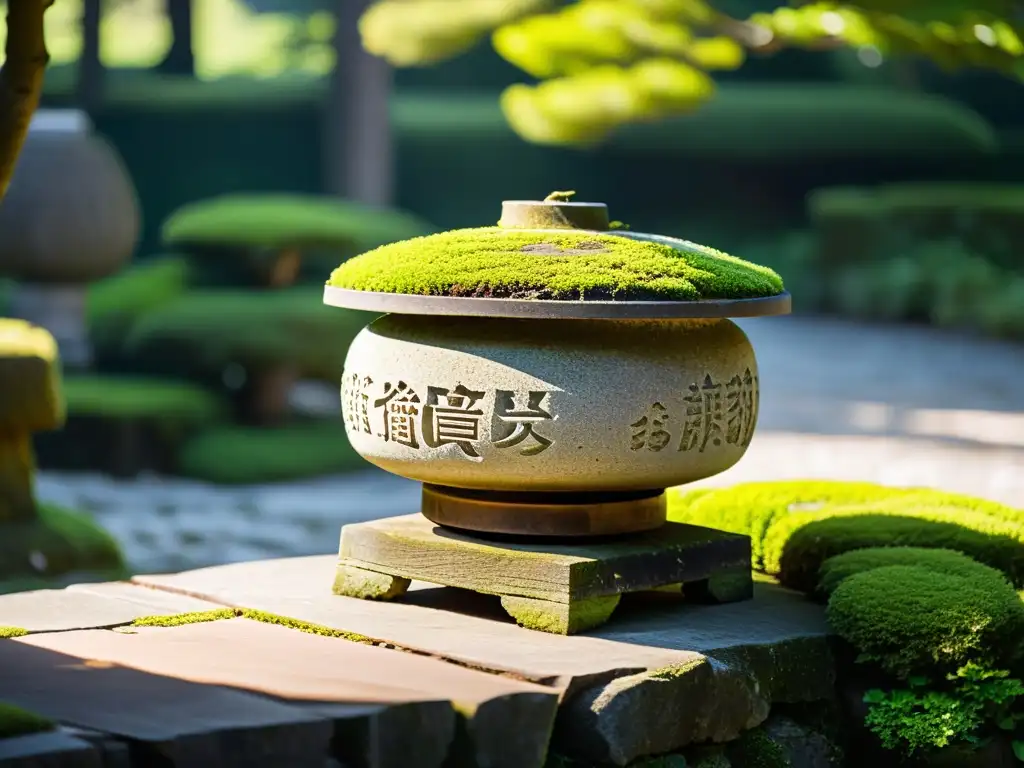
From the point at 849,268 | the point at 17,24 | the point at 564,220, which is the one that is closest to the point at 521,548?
the point at 564,220

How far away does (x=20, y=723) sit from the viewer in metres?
2.50

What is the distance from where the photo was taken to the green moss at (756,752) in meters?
3.18

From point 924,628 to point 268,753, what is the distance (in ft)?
4.54

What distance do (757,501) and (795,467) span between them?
408cm

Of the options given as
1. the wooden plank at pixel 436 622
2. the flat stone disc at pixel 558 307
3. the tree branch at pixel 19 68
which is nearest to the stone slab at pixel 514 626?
the wooden plank at pixel 436 622

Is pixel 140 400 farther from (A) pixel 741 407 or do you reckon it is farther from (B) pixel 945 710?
(B) pixel 945 710

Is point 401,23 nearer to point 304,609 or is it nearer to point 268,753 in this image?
point 304,609

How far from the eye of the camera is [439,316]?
3334 mm

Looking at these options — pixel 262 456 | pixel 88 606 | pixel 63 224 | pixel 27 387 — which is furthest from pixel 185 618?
pixel 63 224

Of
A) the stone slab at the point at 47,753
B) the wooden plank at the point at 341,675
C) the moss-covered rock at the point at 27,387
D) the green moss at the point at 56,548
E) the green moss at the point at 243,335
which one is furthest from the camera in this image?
the green moss at the point at 243,335

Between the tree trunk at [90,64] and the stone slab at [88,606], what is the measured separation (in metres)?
11.2

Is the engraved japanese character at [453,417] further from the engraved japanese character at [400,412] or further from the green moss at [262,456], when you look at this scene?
the green moss at [262,456]

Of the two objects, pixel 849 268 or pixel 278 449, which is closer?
pixel 278 449

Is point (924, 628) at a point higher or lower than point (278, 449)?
higher
